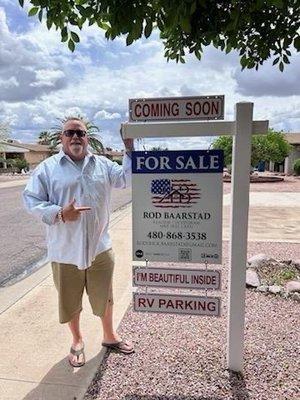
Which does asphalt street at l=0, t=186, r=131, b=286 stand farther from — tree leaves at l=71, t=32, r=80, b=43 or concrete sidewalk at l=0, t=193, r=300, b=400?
tree leaves at l=71, t=32, r=80, b=43

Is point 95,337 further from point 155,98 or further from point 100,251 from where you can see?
point 155,98

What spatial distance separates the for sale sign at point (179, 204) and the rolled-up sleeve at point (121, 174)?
0.08m

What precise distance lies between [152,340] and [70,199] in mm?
1595

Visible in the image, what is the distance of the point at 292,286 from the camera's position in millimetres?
5066

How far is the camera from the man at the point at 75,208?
316cm

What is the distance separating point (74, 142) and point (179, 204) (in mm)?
924

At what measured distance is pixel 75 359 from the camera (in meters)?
3.50

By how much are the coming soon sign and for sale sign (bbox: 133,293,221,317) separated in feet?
4.60

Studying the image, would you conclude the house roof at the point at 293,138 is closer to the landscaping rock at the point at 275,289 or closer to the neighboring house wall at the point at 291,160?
the neighboring house wall at the point at 291,160

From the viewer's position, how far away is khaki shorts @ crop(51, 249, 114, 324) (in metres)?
3.31

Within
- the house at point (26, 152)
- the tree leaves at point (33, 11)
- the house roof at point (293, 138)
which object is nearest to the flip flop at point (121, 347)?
the tree leaves at point (33, 11)

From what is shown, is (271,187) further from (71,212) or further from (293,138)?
(293,138)

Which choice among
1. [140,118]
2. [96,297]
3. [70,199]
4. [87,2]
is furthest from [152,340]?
[87,2]

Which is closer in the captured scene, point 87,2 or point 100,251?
point 87,2
